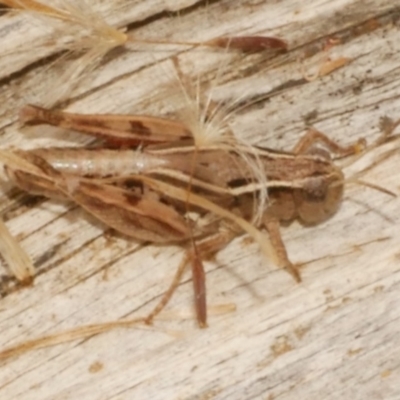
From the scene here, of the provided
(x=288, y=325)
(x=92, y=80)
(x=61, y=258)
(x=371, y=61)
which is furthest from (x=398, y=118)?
(x=61, y=258)

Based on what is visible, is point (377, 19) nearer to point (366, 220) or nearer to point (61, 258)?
point (366, 220)

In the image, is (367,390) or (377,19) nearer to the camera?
(367,390)

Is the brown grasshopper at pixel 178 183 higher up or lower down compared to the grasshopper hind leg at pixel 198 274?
higher up

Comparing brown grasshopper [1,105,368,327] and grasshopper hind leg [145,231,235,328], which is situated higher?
brown grasshopper [1,105,368,327]

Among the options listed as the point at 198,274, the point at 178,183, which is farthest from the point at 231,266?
the point at 178,183

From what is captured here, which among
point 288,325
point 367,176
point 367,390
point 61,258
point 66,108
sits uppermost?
point 66,108
